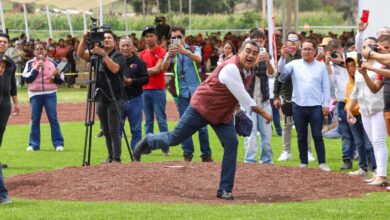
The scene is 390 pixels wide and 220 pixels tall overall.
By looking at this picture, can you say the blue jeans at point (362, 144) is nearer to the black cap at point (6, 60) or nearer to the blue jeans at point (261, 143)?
the blue jeans at point (261, 143)

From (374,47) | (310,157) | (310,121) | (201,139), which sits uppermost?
(374,47)

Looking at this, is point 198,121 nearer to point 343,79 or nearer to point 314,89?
point 314,89

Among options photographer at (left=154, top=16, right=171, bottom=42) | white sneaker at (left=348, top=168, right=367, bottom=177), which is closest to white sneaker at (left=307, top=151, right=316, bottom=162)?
white sneaker at (left=348, top=168, right=367, bottom=177)

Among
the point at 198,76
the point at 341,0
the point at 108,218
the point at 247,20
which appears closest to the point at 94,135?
the point at 198,76

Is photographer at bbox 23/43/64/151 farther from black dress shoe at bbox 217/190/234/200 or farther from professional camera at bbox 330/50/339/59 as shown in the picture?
black dress shoe at bbox 217/190/234/200

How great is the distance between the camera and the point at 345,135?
1780cm

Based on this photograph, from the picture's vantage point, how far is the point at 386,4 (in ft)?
68.4

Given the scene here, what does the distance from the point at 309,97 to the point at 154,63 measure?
4.25m

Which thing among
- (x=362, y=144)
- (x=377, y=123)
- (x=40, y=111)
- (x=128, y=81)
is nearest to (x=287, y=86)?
(x=362, y=144)

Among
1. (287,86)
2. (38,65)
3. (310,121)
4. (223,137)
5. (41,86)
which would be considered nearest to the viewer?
(223,137)

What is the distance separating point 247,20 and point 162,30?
50.7 m

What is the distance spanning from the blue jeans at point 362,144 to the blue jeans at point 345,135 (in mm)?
921

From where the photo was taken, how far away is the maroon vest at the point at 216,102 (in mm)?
12984

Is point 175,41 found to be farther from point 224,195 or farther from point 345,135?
point 224,195
